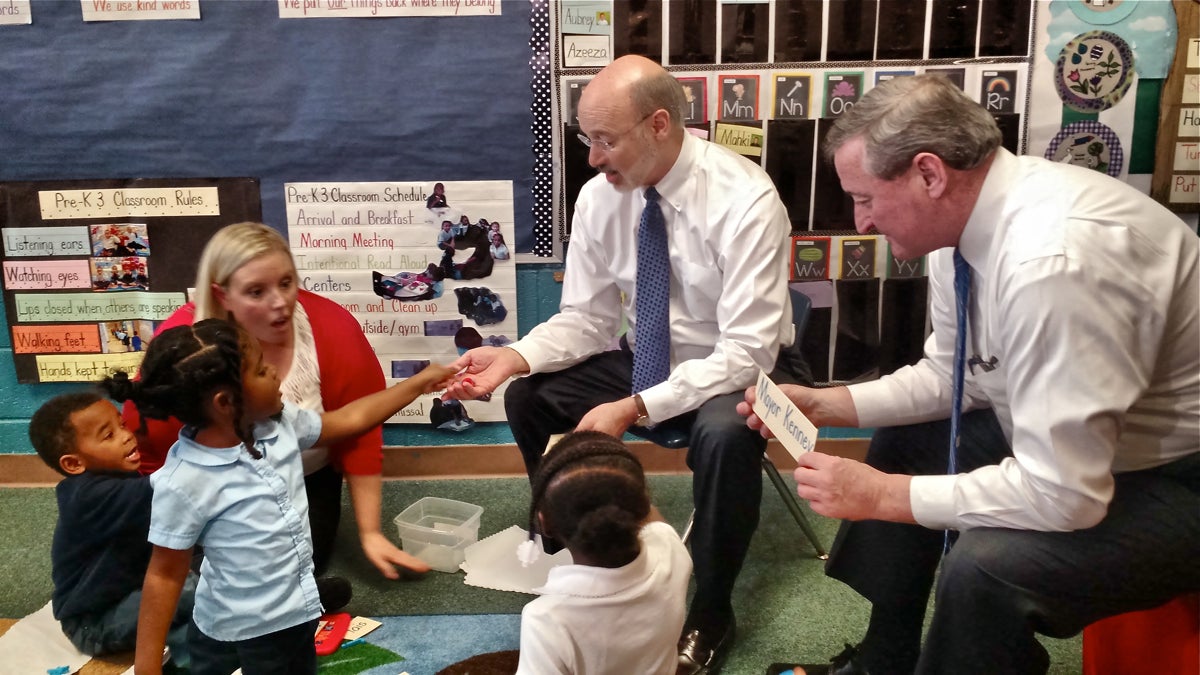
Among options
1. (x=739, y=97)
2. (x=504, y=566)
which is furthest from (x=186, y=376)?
(x=739, y=97)

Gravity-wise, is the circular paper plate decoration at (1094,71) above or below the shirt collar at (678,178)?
above

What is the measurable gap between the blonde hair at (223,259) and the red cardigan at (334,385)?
9 cm

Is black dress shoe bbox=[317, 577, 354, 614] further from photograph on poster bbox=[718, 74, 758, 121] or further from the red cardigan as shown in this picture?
photograph on poster bbox=[718, 74, 758, 121]

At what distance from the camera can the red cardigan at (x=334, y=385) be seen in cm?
208

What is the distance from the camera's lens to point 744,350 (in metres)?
2.04

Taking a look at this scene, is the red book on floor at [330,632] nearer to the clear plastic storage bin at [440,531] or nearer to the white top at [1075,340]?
the clear plastic storage bin at [440,531]

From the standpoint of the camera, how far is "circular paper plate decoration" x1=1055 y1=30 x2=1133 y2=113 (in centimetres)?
259

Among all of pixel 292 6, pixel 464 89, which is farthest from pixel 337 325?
pixel 292 6

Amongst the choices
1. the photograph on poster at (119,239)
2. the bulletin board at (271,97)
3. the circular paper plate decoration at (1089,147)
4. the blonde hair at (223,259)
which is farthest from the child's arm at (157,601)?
the circular paper plate decoration at (1089,147)

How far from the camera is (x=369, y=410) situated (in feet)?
6.69

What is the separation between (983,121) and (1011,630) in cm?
81

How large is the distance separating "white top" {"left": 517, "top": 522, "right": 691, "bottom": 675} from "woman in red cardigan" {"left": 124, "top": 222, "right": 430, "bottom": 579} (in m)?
0.49

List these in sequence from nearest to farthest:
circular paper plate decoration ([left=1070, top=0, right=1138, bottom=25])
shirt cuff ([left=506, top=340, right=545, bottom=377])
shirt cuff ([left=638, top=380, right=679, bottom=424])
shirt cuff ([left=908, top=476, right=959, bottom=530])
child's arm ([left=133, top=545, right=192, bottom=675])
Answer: shirt cuff ([left=908, top=476, right=959, bottom=530]) < child's arm ([left=133, top=545, right=192, bottom=675]) < shirt cuff ([left=638, top=380, right=679, bottom=424]) < shirt cuff ([left=506, top=340, right=545, bottom=377]) < circular paper plate decoration ([left=1070, top=0, right=1138, bottom=25])

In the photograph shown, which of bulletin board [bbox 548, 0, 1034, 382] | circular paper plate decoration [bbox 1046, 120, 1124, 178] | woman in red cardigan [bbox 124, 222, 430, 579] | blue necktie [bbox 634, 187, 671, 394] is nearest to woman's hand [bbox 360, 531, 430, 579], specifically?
woman in red cardigan [bbox 124, 222, 430, 579]
